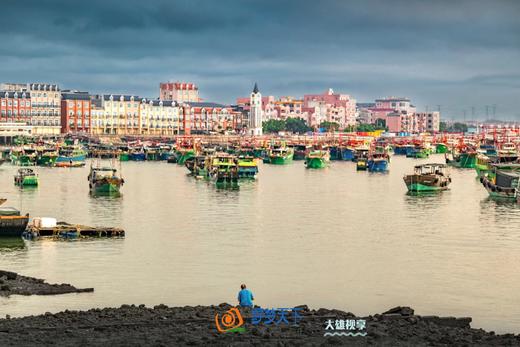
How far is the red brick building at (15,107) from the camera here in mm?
189500

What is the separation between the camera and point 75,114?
197 meters

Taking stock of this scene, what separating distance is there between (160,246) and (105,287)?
9.61 metres

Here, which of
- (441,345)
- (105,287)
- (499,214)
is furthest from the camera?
(499,214)

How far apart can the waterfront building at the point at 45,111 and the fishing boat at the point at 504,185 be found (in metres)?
138

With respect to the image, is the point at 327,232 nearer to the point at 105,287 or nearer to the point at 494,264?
the point at 494,264

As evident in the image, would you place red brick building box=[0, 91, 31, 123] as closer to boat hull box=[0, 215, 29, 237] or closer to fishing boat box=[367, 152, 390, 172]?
fishing boat box=[367, 152, 390, 172]

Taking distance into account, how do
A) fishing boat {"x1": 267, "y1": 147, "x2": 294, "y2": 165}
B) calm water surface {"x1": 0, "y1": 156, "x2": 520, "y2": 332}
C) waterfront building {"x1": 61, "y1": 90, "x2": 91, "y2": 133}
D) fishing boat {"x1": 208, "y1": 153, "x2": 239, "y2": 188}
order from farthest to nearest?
waterfront building {"x1": 61, "y1": 90, "x2": 91, "y2": 133} < fishing boat {"x1": 267, "y1": 147, "x2": 294, "y2": 165} < fishing boat {"x1": 208, "y1": 153, "x2": 239, "y2": 188} < calm water surface {"x1": 0, "y1": 156, "x2": 520, "y2": 332}

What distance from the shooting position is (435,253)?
125ft

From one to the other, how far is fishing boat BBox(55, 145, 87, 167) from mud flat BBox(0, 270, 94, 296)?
80.9m

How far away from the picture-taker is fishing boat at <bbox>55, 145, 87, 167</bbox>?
360 feet

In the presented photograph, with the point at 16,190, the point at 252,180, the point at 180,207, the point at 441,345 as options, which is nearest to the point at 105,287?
the point at 441,345

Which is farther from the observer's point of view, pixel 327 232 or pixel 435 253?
pixel 327 232

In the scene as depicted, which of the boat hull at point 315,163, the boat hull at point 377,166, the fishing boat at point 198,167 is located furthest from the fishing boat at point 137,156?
the boat hull at point 377,166

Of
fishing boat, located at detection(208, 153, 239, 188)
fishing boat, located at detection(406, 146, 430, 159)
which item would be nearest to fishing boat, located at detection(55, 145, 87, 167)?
fishing boat, located at detection(208, 153, 239, 188)
